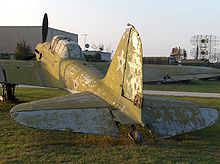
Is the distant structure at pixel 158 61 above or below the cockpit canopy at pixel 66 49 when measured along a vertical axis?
below

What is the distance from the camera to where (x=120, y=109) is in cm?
739

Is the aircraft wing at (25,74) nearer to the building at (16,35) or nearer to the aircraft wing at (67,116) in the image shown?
the aircraft wing at (67,116)

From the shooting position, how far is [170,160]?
6.61 metres

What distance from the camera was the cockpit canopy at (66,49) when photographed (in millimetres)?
12962

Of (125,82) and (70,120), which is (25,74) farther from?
(70,120)

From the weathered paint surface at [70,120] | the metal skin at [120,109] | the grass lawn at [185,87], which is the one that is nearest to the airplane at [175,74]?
the metal skin at [120,109]

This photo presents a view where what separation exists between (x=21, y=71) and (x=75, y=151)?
7611mm

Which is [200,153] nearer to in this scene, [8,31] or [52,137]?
[52,137]

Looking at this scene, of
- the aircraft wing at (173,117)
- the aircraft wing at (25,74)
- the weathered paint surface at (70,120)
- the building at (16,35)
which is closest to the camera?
the weathered paint surface at (70,120)

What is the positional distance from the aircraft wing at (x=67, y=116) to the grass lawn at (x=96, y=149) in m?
0.55

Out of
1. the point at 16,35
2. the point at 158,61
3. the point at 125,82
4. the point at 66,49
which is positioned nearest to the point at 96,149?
the point at 125,82

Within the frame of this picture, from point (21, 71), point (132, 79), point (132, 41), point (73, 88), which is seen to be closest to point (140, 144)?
point (132, 79)

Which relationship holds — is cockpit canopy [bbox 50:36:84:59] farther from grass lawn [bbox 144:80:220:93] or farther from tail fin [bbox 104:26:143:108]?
grass lawn [bbox 144:80:220:93]

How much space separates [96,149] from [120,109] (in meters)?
0.96
